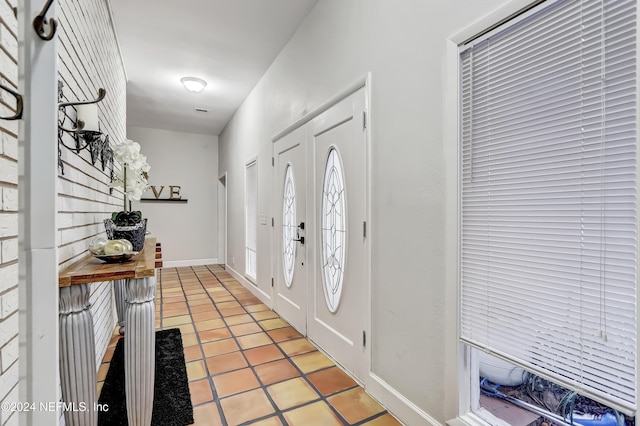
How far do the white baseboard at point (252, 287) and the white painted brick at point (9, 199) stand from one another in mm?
2931

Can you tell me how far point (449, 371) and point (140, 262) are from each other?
1.64 metres

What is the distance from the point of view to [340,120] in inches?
87.4

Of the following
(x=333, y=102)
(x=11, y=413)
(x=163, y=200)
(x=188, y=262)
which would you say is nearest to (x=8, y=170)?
(x=11, y=413)

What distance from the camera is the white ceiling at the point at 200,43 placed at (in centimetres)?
261

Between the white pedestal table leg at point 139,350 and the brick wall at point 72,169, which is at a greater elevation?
the brick wall at point 72,169

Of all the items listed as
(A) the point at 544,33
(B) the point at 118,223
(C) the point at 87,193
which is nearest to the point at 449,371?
(A) the point at 544,33

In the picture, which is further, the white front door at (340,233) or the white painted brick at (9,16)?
the white front door at (340,233)

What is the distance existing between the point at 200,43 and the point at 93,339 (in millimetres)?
2991

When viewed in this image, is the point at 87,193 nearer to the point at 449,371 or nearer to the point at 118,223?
the point at 118,223

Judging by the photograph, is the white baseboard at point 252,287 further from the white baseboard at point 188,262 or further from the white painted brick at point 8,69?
the white painted brick at point 8,69

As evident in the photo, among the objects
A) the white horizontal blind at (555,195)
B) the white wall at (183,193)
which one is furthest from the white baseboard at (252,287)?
the white horizontal blind at (555,195)

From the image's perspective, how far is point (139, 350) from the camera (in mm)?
1399

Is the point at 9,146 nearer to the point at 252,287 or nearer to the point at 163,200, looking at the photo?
the point at 252,287

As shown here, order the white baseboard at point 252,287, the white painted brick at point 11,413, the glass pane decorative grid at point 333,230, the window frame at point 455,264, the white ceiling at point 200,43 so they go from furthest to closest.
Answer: the white baseboard at point 252,287 < the white ceiling at point 200,43 < the glass pane decorative grid at point 333,230 < the window frame at point 455,264 < the white painted brick at point 11,413
